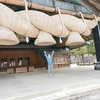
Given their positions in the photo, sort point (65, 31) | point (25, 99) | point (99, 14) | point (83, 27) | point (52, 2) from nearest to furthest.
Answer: point (25, 99) → point (65, 31) → point (83, 27) → point (52, 2) → point (99, 14)

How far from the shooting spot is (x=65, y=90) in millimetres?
3695

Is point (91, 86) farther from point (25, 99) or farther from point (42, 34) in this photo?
point (42, 34)

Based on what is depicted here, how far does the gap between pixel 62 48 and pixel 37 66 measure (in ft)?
12.7

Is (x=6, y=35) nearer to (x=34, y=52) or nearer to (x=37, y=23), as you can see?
(x=37, y=23)

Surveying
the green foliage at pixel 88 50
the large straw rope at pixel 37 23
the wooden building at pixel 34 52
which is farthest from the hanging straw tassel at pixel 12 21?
the green foliage at pixel 88 50

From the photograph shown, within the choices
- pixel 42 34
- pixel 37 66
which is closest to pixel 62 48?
pixel 37 66

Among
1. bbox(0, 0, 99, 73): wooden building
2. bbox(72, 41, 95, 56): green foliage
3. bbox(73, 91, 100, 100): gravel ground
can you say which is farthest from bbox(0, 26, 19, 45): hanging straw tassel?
bbox(72, 41, 95, 56): green foliage

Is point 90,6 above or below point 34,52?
above

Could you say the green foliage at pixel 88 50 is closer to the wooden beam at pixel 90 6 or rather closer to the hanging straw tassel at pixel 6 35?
the wooden beam at pixel 90 6

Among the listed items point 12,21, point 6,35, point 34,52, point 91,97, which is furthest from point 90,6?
point 34,52

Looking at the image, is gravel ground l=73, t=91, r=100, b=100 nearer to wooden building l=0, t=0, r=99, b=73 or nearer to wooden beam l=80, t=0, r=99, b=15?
wooden building l=0, t=0, r=99, b=73

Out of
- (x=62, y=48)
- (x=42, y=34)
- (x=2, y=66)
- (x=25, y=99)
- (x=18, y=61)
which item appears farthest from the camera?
(x=62, y=48)

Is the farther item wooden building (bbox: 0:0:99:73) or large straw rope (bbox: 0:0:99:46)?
wooden building (bbox: 0:0:99:73)

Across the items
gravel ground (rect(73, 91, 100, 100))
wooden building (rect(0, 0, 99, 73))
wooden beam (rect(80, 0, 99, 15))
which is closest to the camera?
gravel ground (rect(73, 91, 100, 100))
